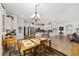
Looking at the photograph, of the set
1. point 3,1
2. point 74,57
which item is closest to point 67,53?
point 74,57

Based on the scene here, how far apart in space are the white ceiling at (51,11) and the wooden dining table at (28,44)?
1.22 ft

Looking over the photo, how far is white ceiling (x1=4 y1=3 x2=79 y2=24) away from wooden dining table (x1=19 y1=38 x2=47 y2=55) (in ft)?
1.22

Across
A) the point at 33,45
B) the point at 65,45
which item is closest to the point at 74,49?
the point at 65,45

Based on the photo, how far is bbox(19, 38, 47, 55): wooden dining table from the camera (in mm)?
1803

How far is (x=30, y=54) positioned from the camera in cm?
186

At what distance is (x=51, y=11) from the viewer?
182 cm

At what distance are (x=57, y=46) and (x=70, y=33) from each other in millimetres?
322

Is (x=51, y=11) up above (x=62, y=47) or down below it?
above

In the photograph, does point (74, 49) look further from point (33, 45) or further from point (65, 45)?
point (33, 45)

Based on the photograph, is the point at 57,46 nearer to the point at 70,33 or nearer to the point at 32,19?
the point at 70,33

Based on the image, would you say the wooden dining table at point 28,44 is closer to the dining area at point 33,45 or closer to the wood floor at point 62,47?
the dining area at point 33,45

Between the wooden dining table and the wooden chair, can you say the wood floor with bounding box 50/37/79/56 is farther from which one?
the wooden dining table

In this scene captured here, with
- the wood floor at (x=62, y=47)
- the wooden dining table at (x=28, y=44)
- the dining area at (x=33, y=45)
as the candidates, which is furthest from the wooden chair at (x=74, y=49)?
the wooden dining table at (x=28, y=44)

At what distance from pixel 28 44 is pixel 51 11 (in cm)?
71
